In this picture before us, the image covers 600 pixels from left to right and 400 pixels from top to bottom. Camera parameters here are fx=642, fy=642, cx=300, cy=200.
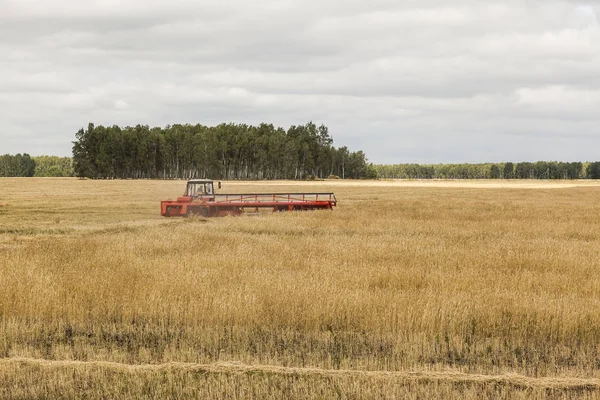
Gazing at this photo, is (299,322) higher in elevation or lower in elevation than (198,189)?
lower

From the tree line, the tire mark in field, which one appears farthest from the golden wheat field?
the tree line

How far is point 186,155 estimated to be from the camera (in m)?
153

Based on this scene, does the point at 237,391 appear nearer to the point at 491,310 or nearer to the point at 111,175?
the point at 491,310

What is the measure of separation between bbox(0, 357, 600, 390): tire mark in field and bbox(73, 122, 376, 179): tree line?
469 ft

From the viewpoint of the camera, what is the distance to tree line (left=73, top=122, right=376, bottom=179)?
501ft

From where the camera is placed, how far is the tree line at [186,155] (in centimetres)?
15262

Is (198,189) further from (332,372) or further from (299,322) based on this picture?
(332,372)

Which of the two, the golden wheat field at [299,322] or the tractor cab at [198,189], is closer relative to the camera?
the golden wheat field at [299,322]

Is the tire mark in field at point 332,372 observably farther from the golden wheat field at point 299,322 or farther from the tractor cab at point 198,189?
the tractor cab at point 198,189

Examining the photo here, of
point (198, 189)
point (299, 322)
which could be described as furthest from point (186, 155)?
point (299, 322)

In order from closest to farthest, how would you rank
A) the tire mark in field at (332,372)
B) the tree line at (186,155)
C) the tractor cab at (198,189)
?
the tire mark in field at (332,372)
the tractor cab at (198,189)
the tree line at (186,155)

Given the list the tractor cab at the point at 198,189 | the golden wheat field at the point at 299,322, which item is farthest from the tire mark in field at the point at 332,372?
the tractor cab at the point at 198,189

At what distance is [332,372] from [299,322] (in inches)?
110

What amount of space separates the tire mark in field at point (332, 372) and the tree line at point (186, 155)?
143 meters
